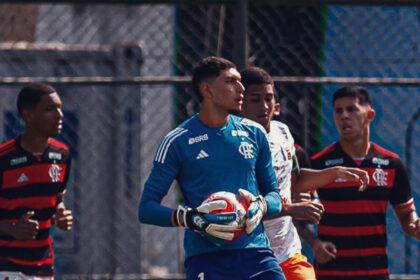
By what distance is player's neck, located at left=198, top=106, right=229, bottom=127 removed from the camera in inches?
224

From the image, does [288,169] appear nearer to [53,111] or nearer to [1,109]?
[53,111]

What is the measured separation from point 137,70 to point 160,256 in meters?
1.88

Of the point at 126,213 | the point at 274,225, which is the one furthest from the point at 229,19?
the point at 274,225

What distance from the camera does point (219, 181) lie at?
5.50 m

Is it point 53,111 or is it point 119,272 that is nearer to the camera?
point 53,111

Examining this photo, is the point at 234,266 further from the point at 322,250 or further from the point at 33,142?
the point at 33,142

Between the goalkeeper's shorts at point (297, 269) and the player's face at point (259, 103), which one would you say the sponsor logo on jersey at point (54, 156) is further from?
the goalkeeper's shorts at point (297, 269)

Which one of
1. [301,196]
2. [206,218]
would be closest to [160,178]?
[206,218]

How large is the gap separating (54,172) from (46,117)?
391 millimetres

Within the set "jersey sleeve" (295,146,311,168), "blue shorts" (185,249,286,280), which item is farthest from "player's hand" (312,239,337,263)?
"blue shorts" (185,249,286,280)

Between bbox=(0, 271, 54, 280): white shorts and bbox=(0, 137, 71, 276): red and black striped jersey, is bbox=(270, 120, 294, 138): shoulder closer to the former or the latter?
bbox=(0, 137, 71, 276): red and black striped jersey

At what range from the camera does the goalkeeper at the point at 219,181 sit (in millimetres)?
5480

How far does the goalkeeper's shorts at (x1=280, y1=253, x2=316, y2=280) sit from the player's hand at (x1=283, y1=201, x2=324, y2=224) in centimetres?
54

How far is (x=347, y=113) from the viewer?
7258mm
